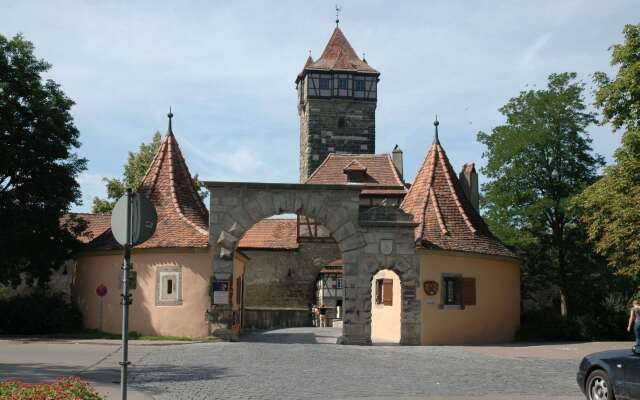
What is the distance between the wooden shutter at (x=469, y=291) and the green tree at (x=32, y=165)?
44.6 feet

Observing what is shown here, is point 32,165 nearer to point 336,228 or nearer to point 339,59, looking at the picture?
point 336,228

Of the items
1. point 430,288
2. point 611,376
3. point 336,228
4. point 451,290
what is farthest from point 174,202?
point 611,376

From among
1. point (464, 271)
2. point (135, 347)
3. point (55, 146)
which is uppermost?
point (55, 146)

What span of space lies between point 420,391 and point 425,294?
12.9 m

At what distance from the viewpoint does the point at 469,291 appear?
89.4 feet

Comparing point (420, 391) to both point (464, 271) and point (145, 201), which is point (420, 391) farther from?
point (464, 271)

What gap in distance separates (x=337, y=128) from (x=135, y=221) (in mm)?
50944

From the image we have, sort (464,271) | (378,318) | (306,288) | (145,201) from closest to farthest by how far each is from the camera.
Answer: (145,201) < (464,271) < (378,318) < (306,288)

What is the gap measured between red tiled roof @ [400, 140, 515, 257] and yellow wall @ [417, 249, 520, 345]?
16.8 inches

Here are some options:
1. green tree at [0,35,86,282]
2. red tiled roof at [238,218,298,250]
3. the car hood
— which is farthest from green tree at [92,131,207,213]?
the car hood

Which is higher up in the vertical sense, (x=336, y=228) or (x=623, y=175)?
(x=623, y=175)

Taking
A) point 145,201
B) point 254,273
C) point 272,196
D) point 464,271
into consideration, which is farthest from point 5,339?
point 254,273

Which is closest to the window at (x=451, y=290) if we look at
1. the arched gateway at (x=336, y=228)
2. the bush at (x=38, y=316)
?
the arched gateway at (x=336, y=228)

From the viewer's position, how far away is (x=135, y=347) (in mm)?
22625
